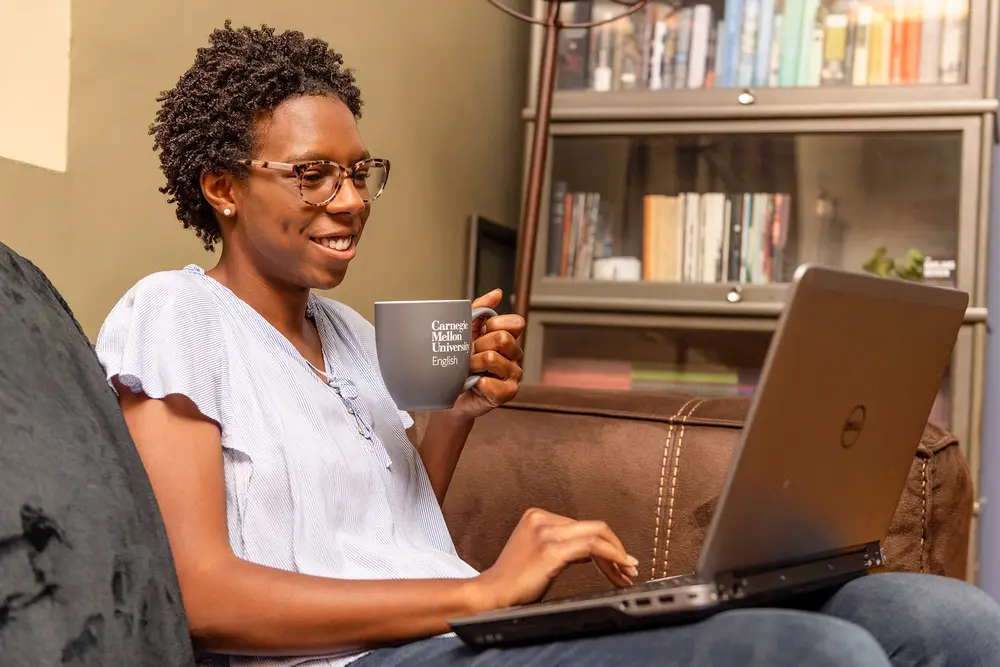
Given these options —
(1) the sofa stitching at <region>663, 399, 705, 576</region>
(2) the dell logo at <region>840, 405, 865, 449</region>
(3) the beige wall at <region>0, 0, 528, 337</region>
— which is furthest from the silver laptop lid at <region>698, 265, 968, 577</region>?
(3) the beige wall at <region>0, 0, 528, 337</region>

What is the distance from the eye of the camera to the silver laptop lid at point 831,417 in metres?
0.72

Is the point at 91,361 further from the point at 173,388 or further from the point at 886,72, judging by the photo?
the point at 886,72

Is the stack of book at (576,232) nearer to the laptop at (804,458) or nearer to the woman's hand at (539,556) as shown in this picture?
the laptop at (804,458)

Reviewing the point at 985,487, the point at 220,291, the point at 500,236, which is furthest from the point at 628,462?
the point at 985,487

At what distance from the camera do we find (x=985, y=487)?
2.81 meters

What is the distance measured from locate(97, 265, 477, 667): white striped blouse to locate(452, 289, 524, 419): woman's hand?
125mm

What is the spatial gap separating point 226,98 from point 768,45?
5.74 ft

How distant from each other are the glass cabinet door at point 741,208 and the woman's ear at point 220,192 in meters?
1.49

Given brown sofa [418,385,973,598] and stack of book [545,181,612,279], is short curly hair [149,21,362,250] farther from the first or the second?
stack of book [545,181,612,279]

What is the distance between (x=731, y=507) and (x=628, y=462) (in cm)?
61

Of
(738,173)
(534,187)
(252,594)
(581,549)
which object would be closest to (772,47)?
(738,173)

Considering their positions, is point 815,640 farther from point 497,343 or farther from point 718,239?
point 718,239

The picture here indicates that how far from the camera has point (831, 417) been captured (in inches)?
31.5

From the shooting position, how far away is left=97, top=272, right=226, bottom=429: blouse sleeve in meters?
0.87
